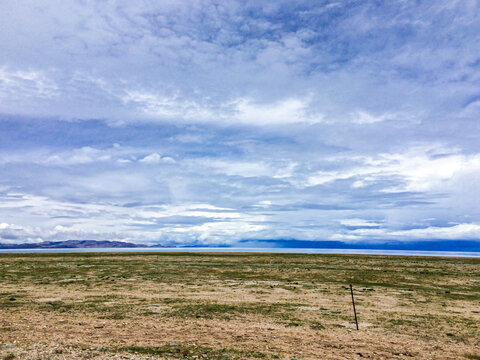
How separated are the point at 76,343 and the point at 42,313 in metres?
8.77

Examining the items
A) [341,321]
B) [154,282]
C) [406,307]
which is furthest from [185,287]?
[406,307]

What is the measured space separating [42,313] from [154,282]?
19.4 metres

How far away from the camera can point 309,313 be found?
23.9 meters

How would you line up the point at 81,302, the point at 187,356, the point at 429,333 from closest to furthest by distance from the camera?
the point at 187,356 < the point at 429,333 < the point at 81,302

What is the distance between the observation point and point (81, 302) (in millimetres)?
26422

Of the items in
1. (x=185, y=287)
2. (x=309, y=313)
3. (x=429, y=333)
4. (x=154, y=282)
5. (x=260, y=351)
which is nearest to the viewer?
(x=260, y=351)

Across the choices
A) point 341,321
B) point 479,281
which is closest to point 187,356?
point 341,321

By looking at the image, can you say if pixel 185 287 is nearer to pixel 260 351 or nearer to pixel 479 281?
pixel 260 351

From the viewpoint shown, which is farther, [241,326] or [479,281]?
[479,281]

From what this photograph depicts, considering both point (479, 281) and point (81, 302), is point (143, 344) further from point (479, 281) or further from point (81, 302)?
point (479, 281)

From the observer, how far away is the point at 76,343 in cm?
1542

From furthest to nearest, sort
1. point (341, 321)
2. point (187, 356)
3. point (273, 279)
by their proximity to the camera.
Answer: point (273, 279)
point (341, 321)
point (187, 356)

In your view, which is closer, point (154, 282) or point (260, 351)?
point (260, 351)

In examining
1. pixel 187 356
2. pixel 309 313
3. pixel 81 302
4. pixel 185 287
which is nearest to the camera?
pixel 187 356
